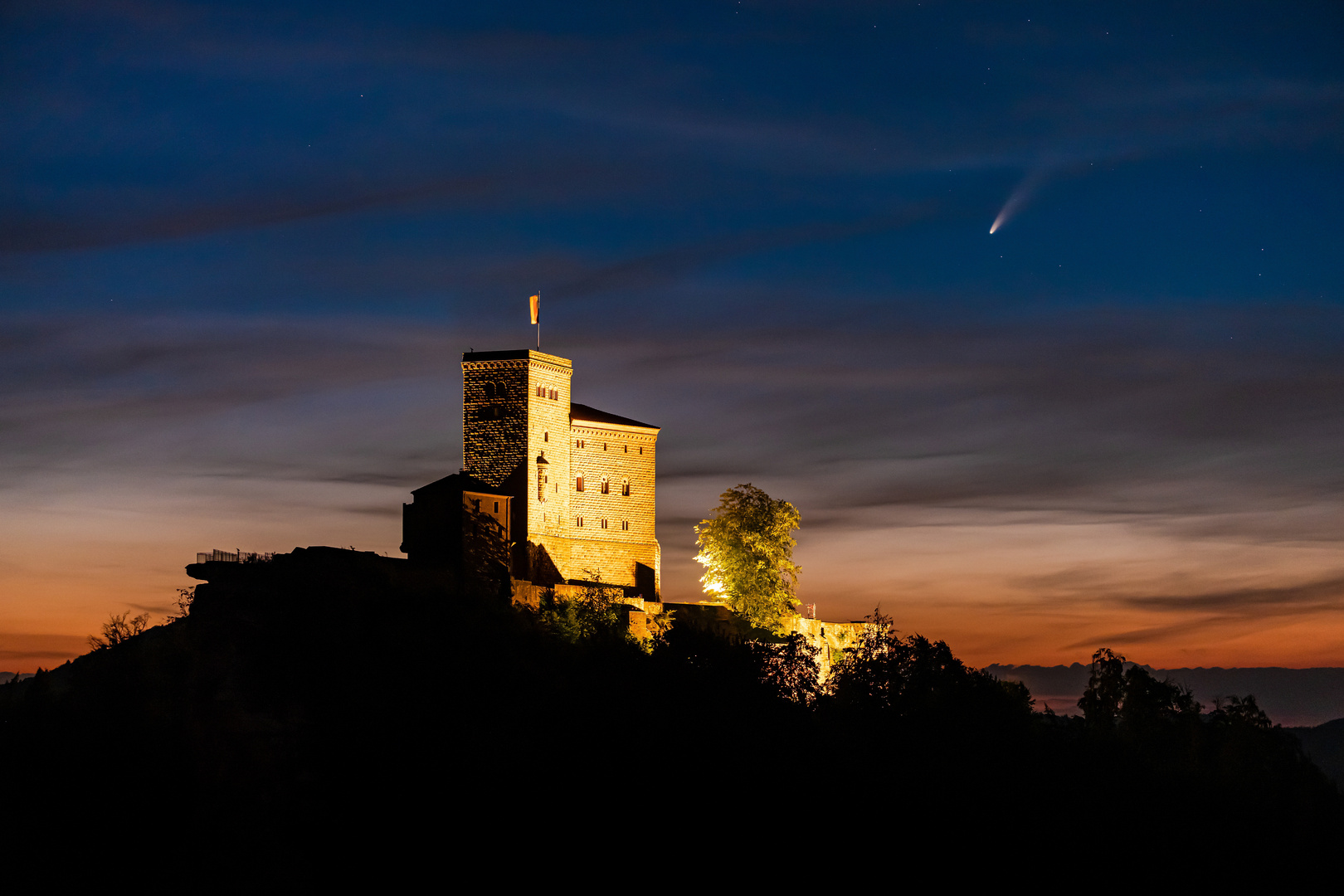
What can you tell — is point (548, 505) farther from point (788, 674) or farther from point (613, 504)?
point (788, 674)

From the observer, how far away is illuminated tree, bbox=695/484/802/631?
6150cm

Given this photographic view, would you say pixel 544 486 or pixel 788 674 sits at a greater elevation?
pixel 544 486

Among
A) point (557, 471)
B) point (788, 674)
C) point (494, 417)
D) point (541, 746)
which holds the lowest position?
point (541, 746)

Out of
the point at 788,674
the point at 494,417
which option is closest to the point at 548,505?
the point at 494,417

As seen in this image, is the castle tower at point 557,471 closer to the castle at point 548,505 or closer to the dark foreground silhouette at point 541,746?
the castle at point 548,505

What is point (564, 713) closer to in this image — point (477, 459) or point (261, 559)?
point (261, 559)

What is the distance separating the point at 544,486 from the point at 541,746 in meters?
16.2

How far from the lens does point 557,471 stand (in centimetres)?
5969

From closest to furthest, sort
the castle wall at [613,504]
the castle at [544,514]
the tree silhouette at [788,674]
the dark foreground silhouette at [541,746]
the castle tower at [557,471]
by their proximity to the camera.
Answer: the dark foreground silhouette at [541,746] → the tree silhouette at [788,674] → the castle at [544,514] → the castle tower at [557,471] → the castle wall at [613,504]

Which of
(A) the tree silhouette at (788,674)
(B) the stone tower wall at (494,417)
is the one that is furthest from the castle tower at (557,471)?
(A) the tree silhouette at (788,674)

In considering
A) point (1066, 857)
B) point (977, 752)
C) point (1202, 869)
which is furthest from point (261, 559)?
point (1202, 869)

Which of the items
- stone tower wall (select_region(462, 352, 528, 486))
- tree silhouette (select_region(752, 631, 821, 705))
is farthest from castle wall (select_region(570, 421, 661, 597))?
tree silhouette (select_region(752, 631, 821, 705))

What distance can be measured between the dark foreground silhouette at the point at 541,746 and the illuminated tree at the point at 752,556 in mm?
7873

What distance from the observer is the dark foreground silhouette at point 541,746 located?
140ft
